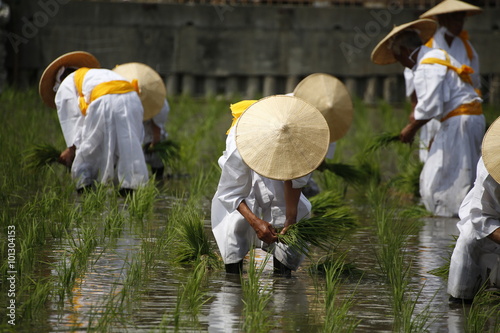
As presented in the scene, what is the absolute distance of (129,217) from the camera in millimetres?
6562

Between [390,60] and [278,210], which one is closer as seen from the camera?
[278,210]

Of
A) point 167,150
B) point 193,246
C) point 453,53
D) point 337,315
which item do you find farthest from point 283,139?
point 167,150

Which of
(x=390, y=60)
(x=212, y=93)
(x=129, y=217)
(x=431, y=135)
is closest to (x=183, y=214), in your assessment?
(x=129, y=217)

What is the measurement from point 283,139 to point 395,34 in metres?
2.87

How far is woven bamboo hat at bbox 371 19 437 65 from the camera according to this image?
24.2 ft

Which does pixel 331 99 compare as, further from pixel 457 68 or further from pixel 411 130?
pixel 457 68

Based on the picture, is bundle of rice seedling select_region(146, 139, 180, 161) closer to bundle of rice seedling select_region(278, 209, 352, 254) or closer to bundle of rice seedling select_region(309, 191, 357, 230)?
bundle of rice seedling select_region(309, 191, 357, 230)

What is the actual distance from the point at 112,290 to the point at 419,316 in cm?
145

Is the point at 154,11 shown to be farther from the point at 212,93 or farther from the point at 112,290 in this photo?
the point at 112,290

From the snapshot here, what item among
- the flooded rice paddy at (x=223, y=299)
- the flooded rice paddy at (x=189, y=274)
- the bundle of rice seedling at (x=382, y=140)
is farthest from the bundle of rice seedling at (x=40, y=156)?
the bundle of rice seedling at (x=382, y=140)

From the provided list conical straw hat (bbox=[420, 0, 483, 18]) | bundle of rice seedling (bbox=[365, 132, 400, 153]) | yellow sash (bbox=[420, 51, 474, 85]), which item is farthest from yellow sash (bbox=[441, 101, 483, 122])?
conical straw hat (bbox=[420, 0, 483, 18])

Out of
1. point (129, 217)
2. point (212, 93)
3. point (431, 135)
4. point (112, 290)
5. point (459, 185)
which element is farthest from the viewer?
point (212, 93)

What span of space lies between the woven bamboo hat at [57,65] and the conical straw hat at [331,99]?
1785 millimetres

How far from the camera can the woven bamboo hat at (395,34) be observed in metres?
7.38
